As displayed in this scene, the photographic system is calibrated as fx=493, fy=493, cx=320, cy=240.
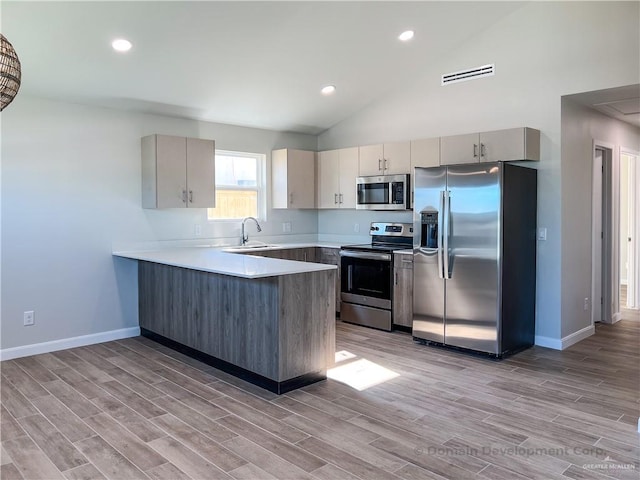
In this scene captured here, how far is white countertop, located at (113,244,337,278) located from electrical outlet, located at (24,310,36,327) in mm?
916

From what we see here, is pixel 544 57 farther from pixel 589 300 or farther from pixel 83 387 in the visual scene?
pixel 83 387

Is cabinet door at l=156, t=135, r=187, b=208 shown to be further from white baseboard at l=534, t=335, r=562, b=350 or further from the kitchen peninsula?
white baseboard at l=534, t=335, r=562, b=350

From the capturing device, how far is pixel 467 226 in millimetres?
4492

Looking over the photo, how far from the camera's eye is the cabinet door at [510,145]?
15.2 ft

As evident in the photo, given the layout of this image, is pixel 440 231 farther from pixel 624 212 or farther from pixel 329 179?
pixel 624 212

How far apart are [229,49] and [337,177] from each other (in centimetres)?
248

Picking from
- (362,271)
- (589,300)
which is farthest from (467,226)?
(589,300)

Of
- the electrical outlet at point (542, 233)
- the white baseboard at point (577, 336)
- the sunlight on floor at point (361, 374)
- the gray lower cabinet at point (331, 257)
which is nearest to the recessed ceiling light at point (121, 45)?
the sunlight on floor at point (361, 374)

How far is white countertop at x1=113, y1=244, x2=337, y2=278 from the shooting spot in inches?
136

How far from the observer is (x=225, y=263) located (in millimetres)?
3939

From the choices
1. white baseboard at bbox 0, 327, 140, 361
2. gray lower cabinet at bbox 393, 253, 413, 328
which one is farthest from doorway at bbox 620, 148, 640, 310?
white baseboard at bbox 0, 327, 140, 361

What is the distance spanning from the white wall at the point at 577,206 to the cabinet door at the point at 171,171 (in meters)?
3.80

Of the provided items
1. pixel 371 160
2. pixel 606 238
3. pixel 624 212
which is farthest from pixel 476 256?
pixel 624 212

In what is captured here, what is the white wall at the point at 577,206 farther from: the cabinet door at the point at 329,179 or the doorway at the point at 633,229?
the cabinet door at the point at 329,179
